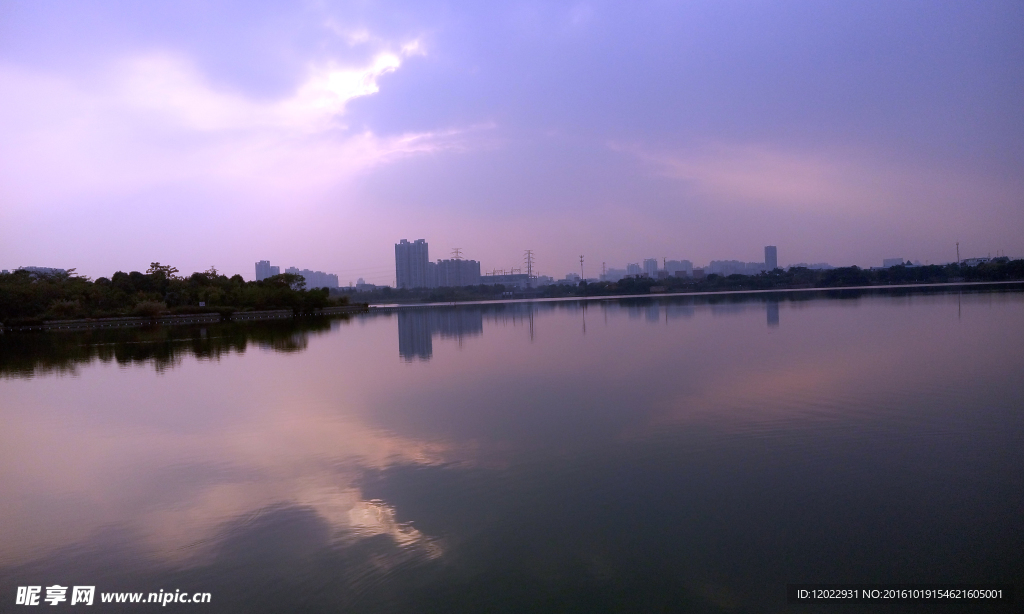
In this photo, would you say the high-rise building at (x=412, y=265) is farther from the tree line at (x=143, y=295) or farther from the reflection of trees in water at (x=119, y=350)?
the reflection of trees in water at (x=119, y=350)

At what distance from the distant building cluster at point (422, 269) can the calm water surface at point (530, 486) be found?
101601mm

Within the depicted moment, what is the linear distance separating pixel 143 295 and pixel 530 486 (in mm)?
46399

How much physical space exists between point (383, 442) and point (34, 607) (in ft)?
12.0

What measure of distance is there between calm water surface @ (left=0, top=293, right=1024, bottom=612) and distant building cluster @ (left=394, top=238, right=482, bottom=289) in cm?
10160

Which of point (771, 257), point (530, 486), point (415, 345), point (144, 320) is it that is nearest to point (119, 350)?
point (415, 345)

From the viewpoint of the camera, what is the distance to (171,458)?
22.9ft

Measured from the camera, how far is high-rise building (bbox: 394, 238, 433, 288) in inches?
4444

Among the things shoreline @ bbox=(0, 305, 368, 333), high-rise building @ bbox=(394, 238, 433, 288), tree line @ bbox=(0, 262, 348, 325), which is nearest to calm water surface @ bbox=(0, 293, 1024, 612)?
shoreline @ bbox=(0, 305, 368, 333)

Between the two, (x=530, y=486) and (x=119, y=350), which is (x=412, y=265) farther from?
(x=530, y=486)

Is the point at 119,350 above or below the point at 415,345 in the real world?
above

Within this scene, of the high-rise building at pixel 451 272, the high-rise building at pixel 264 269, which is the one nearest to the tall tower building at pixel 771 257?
A: the high-rise building at pixel 451 272

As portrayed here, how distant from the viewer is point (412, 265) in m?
113

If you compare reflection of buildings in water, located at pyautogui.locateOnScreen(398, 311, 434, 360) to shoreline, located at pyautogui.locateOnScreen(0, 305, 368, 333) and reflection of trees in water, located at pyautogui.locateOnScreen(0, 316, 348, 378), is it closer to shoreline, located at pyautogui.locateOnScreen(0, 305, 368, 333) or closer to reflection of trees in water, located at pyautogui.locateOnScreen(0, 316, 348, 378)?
reflection of trees in water, located at pyautogui.locateOnScreen(0, 316, 348, 378)

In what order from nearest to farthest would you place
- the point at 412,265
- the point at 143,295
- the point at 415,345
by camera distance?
the point at 415,345 < the point at 143,295 < the point at 412,265
